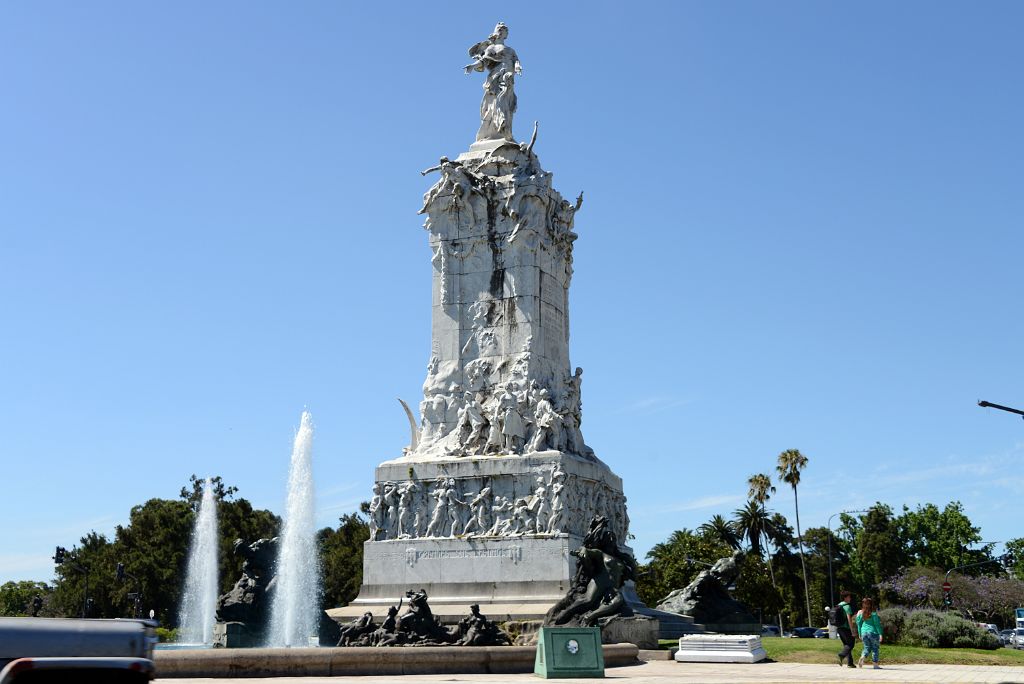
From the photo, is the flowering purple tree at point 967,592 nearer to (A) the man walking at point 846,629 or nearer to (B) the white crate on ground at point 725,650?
(B) the white crate on ground at point 725,650

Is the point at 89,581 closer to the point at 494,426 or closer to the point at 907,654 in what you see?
the point at 494,426

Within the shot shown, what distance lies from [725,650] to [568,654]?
6.32 metres

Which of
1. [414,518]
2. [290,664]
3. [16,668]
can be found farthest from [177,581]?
[16,668]

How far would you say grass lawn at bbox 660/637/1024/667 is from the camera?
2380 cm

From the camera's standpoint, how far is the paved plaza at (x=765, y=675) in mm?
18094

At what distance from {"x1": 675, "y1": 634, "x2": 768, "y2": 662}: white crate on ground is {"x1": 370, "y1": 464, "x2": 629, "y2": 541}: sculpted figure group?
6.80 metres

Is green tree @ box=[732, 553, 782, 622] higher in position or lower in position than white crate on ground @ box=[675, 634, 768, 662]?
higher

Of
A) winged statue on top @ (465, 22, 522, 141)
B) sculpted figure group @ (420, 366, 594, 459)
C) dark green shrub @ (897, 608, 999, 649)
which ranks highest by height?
winged statue on top @ (465, 22, 522, 141)

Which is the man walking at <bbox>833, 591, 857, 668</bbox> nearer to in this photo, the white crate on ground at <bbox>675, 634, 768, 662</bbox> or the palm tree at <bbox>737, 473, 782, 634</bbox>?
the white crate on ground at <bbox>675, 634, 768, 662</bbox>

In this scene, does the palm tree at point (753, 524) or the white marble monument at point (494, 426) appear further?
the palm tree at point (753, 524)

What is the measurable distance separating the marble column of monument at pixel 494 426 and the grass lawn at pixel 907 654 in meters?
5.51

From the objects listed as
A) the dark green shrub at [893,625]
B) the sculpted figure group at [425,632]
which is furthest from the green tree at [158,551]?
the dark green shrub at [893,625]

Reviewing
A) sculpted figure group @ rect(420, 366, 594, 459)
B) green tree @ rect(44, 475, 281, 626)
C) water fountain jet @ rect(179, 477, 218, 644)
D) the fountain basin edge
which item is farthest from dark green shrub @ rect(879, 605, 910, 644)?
green tree @ rect(44, 475, 281, 626)

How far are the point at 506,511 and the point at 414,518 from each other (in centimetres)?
294
